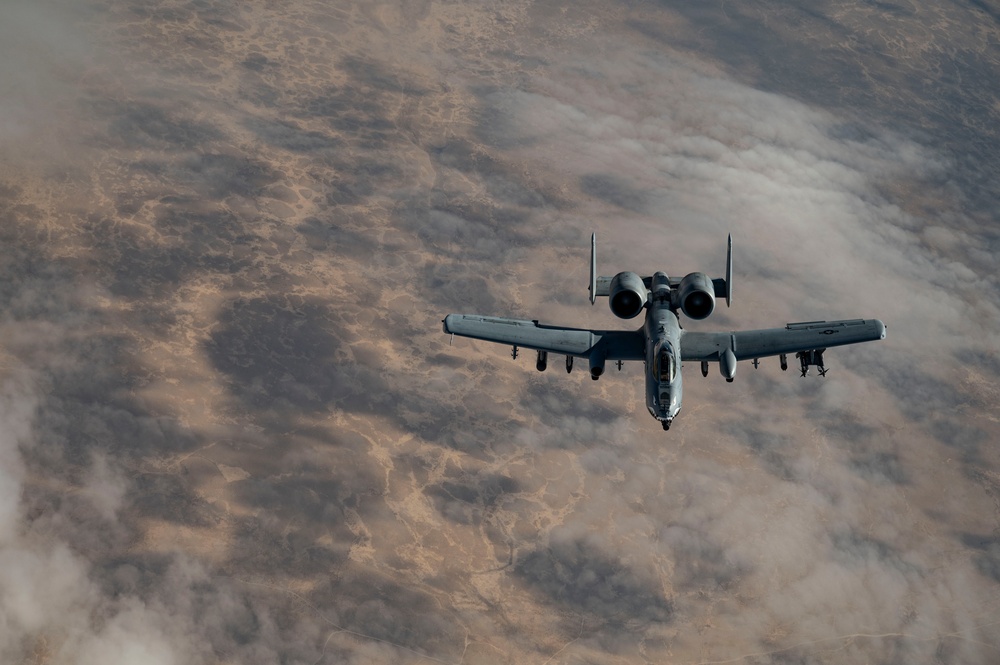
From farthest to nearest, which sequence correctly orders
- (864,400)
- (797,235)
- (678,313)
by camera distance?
(797,235) < (864,400) < (678,313)

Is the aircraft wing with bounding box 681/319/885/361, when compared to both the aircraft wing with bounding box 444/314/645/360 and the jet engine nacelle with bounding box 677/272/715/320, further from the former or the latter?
the aircraft wing with bounding box 444/314/645/360

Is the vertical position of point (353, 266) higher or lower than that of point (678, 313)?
lower

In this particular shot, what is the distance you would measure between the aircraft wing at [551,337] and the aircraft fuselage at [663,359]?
78.2 inches

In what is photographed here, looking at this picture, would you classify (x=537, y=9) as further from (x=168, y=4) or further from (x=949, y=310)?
(x=949, y=310)

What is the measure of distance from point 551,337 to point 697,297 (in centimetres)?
1146

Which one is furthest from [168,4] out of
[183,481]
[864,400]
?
[864,400]

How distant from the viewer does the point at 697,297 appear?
2793 inches

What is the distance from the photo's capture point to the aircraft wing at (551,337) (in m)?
72.9

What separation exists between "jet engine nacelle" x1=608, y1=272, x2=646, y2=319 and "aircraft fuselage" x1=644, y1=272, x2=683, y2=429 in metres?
1.91

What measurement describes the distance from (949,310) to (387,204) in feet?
277

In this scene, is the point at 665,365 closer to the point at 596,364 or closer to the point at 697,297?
the point at 596,364

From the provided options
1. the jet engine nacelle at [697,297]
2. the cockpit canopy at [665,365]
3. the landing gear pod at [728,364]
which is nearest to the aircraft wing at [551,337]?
the jet engine nacelle at [697,297]

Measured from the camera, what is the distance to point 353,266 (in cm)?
13625

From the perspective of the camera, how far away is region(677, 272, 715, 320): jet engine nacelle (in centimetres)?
7075
